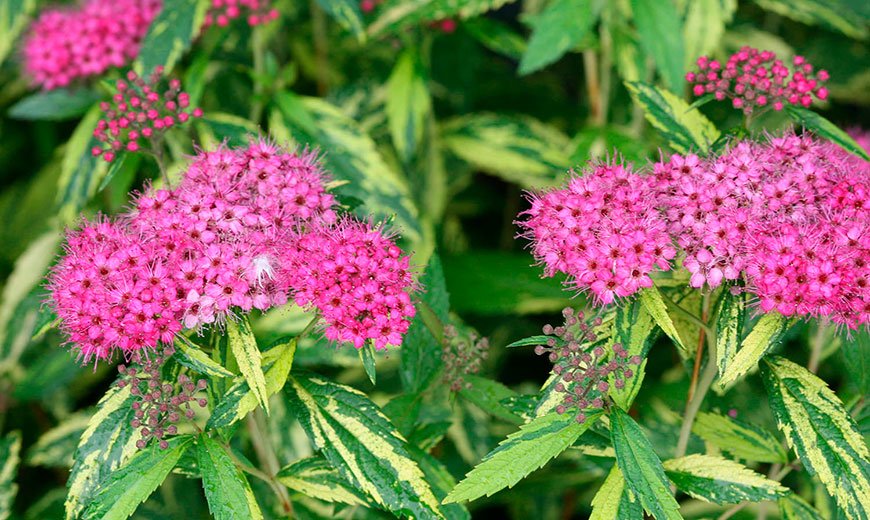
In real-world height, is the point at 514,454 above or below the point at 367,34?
below

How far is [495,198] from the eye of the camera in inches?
142

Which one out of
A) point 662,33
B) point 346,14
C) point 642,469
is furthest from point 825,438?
point 346,14

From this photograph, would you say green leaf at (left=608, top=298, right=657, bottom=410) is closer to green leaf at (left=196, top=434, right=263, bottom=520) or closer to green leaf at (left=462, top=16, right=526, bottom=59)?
green leaf at (left=196, top=434, right=263, bottom=520)

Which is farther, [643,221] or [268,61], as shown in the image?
[268,61]

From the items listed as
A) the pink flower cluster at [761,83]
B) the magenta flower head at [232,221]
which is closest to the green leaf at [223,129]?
the magenta flower head at [232,221]

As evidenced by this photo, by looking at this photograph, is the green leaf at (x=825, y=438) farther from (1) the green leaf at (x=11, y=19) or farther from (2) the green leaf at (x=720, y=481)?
(1) the green leaf at (x=11, y=19)

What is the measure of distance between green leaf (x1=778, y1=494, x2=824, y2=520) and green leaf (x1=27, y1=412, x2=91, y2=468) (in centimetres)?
177

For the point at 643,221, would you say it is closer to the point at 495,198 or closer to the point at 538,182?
the point at 538,182

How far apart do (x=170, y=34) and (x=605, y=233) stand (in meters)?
1.52

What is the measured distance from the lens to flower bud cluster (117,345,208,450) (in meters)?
1.45

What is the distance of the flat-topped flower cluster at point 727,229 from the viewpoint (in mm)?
1375

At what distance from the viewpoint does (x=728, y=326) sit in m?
1.42

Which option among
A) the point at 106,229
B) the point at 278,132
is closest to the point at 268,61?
the point at 278,132

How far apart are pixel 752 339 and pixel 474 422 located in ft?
3.90
